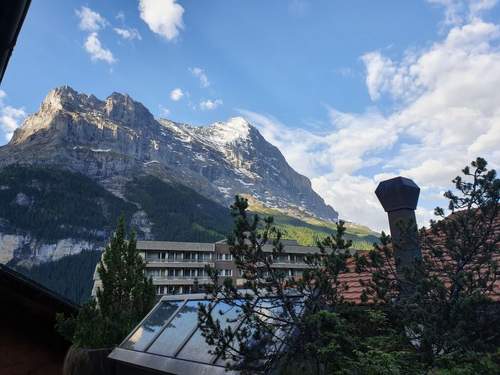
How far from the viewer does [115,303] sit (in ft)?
32.3

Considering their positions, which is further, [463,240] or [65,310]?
[65,310]

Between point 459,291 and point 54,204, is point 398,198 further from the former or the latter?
point 54,204

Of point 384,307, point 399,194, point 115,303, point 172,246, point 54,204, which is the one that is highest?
point 54,204

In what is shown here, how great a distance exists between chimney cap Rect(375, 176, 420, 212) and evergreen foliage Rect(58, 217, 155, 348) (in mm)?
6969

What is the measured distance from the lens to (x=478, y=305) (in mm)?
4246

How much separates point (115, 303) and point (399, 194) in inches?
311

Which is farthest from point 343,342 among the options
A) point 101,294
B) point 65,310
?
point 101,294

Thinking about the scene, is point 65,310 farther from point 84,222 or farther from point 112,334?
point 84,222

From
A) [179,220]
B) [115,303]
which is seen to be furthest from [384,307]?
[179,220]

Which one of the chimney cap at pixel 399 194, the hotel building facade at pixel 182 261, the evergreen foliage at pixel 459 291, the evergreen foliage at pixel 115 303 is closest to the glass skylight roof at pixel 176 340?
the evergreen foliage at pixel 115 303

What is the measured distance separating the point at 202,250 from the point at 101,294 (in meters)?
71.6

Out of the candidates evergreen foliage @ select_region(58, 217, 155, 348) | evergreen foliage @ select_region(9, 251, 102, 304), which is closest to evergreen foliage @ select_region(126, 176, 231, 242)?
evergreen foliage @ select_region(9, 251, 102, 304)

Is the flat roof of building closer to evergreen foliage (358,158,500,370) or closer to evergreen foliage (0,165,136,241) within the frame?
evergreen foliage (358,158,500,370)

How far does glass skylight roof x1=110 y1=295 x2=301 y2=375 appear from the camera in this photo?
5387 mm
